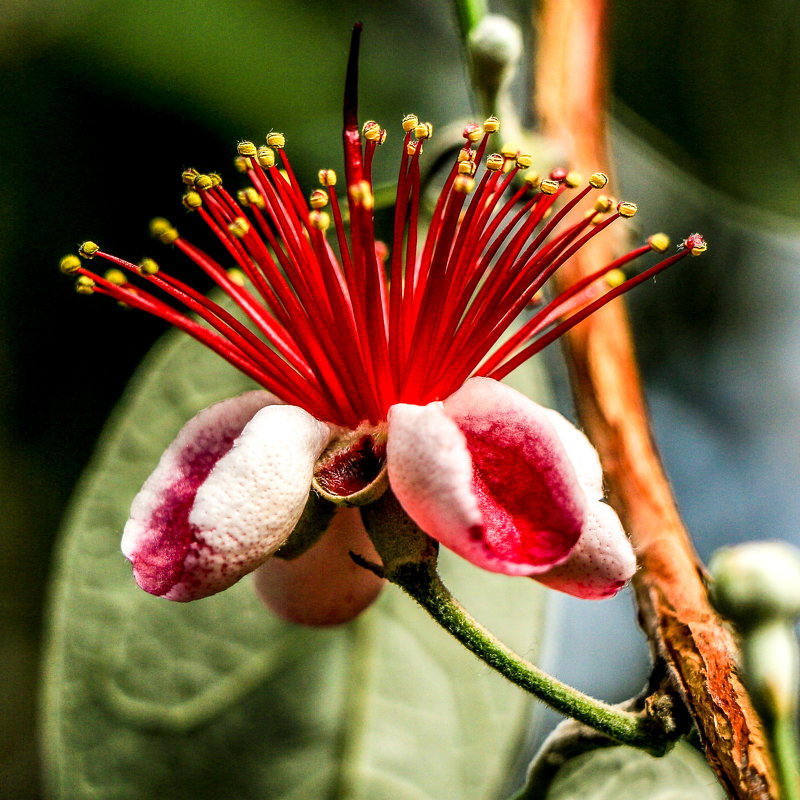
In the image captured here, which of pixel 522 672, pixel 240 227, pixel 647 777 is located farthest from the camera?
pixel 647 777

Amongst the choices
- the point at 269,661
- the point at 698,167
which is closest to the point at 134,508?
the point at 269,661

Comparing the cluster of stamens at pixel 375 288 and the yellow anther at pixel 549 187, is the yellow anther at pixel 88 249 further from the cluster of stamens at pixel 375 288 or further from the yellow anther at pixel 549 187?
the yellow anther at pixel 549 187

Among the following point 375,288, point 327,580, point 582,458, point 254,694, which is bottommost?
point 254,694

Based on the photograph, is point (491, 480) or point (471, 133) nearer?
point (491, 480)

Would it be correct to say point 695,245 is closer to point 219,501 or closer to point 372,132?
point 372,132

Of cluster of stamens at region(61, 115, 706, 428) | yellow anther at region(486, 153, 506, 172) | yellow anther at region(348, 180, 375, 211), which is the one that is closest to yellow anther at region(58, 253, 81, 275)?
cluster of stamens at region(61, 115, 706, 428)

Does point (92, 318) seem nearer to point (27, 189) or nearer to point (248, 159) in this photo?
point (27, 189)

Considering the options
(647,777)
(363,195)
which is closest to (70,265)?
(363,195)

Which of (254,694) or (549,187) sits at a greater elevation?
(549,187)
